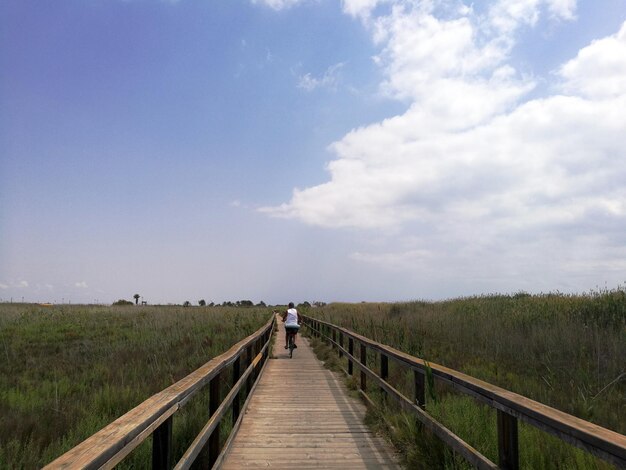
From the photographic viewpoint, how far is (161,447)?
2.77 metres

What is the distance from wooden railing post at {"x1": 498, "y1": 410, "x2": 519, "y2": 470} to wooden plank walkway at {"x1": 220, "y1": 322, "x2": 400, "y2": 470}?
6.94 feet

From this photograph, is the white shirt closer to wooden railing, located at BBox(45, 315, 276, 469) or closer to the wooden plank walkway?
the wooden plank walkway

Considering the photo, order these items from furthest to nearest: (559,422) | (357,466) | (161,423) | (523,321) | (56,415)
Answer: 1. (523,321)
2. (56,415)
3. (357,466)
4. (161,423)
5. (559,422)

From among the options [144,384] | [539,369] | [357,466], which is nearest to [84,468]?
[357,466]

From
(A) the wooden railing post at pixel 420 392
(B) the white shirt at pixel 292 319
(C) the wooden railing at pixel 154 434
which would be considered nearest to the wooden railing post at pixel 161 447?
(C) the wooden railing at pixel 154 434

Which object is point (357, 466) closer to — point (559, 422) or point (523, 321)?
point (559, 422)

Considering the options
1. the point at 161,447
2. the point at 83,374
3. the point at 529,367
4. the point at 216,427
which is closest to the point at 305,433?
the point at 216,427

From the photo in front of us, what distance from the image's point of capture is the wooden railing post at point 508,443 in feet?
9.15

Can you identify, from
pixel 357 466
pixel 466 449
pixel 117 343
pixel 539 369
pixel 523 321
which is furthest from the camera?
pixel 117 343

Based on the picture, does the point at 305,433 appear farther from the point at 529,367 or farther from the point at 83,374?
the point at 83,374

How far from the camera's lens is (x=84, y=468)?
1607 mm

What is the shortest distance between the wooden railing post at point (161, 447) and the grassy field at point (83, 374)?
2.24 meters

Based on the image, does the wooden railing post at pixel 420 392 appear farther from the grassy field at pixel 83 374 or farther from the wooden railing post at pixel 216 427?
the grassy field at pixel 83 374

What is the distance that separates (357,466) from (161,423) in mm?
2781
